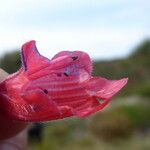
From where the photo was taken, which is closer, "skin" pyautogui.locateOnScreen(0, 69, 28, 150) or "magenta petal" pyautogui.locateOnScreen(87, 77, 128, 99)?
"magenta petal" pyautogui.locateOnScreen(87, 77, 128, 99)

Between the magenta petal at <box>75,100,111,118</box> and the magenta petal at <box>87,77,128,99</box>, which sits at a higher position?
the magenta petal at <box>87,77,128,99</box>

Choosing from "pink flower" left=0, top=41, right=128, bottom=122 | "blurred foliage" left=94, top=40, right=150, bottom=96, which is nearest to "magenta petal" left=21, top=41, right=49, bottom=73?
"pink flower" left=0, top=41, right=128, bottom=122

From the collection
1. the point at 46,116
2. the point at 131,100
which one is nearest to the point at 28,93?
the point at 46,116

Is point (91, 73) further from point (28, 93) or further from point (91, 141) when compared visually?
point (91, 141)

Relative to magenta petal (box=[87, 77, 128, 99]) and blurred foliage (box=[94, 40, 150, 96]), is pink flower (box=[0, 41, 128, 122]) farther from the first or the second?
blurred foliage (box=[94, 40, 150, 96])

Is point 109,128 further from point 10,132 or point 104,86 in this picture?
point 104,86

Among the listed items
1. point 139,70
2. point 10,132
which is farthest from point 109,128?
point 10,132
